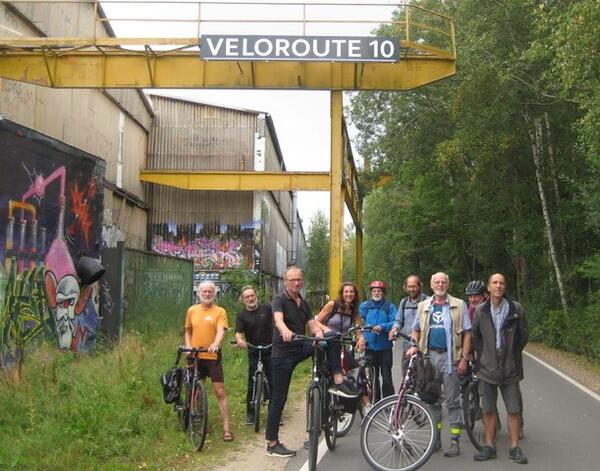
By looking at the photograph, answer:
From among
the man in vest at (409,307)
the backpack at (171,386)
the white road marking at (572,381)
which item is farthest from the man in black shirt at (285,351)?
the white road marking at (572,381)

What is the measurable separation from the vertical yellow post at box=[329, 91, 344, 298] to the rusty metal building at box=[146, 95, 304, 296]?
13169 millimetres

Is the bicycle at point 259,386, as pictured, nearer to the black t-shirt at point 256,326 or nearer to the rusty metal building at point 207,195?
the black t-shirt at point 256,326

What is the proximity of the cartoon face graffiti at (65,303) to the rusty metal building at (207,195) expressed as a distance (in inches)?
647

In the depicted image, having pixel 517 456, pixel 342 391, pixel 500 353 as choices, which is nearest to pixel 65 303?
pixel 342 391

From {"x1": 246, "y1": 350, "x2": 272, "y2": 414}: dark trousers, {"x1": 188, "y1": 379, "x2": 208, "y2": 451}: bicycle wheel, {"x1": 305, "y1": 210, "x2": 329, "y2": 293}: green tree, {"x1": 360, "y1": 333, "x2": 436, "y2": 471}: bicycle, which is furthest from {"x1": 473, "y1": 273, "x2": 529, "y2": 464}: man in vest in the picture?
{"x1": 305, "y1": 210, "x2": 329, "y2": 293}: green tree

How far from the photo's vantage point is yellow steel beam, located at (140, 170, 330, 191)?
86.3ft

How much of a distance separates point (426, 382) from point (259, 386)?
93.7 inches

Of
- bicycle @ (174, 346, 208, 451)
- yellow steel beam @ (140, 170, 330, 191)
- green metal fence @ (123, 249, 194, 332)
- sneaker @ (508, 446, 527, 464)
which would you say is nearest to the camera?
sneaker @ (508, 446, 527, 464)

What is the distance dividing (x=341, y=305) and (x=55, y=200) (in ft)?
23.0

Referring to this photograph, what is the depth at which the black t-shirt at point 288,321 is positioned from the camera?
23.3ft

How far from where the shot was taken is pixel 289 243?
189 feet

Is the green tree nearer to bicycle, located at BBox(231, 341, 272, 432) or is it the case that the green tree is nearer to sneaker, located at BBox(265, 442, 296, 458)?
bicycle, located at BBox(231, 341, 272, 432)

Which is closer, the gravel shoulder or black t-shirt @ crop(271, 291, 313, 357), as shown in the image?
the gravel shoulder

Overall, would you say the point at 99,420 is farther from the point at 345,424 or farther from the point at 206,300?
the point at 345,424
